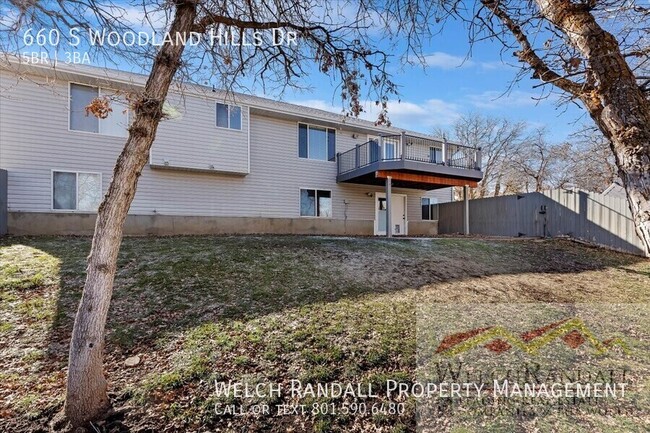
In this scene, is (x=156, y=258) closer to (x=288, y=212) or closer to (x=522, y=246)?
(x=288, y=212)

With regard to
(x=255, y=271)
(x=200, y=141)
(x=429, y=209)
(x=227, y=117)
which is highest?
(x=227, y=117)

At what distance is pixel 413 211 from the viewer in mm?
16281

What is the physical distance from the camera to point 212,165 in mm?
11164

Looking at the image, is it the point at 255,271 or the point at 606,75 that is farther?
the point at 255,271

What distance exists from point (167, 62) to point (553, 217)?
13.3 metres

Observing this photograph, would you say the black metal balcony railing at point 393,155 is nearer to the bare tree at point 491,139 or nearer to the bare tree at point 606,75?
the bare tree at point 606,75

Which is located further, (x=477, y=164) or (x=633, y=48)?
(x=477, y=164)

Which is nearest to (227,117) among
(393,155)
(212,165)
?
(212,165)

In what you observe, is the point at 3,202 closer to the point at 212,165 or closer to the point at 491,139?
the point at 212,165

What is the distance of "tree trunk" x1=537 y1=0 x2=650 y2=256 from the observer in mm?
2229

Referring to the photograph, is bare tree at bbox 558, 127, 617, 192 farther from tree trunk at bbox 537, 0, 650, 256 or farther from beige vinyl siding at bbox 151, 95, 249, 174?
tree trunk at bbox 537, 0, 650, 256

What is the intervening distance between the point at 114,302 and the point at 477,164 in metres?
13.1

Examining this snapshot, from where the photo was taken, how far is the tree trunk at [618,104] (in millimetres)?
2229

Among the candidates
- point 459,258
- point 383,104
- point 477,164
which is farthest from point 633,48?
point 477,164
